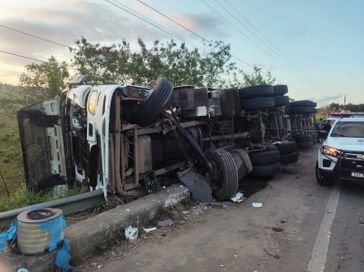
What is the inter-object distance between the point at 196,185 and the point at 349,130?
421cm

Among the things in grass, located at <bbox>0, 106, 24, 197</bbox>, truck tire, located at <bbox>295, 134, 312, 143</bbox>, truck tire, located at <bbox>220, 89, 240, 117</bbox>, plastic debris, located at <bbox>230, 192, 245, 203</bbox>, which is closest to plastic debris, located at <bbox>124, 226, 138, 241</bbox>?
plastic debris, located at <bbox>230, 192, 245, 203</bbox>

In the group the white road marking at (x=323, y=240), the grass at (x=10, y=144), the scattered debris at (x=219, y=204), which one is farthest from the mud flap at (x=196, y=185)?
the grass at (x=10, y=144)

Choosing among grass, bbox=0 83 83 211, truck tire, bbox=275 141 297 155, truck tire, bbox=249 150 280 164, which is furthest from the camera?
grass, bbox=0 83 83 211

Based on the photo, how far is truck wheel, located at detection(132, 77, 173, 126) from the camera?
5582mm

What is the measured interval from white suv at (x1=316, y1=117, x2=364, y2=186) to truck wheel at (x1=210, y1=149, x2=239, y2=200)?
2.24m

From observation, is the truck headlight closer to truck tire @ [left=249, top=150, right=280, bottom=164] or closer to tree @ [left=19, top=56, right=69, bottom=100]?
truck tire @ [left=249, top=150, right=280, bottom=164]

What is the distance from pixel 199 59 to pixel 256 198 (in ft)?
44.8

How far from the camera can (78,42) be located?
18297mm

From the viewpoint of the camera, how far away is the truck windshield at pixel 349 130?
788cm

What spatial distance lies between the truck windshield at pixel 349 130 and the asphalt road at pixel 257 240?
1.83 metres

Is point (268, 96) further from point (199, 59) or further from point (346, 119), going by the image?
point (199, 59)

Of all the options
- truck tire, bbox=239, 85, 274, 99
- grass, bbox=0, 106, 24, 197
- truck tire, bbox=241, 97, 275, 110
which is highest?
truck tire, bbox=239, 85, 274, 99

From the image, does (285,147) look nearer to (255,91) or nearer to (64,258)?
(255,91)

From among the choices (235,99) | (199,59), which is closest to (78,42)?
(199,59)
